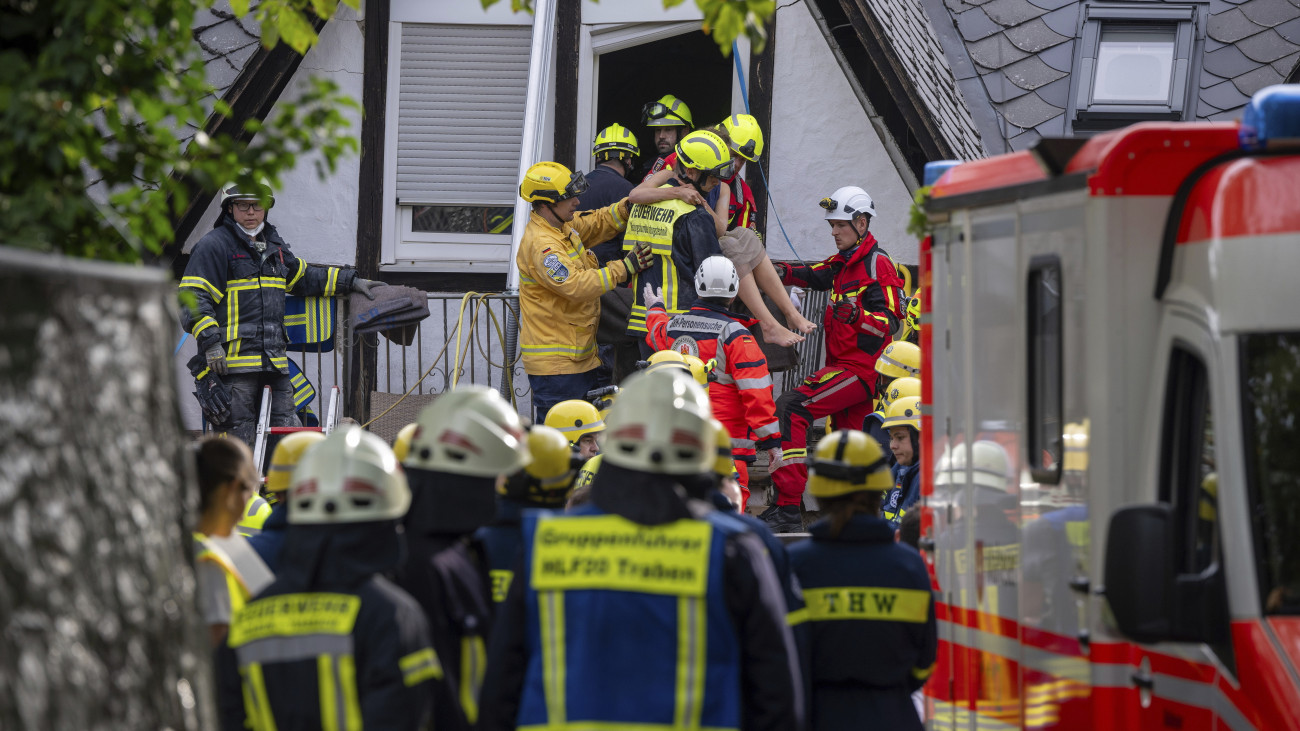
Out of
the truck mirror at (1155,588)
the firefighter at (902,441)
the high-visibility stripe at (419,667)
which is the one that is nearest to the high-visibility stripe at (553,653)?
the high-visibility stripe at (419,667)

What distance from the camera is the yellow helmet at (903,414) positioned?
8.73 metres

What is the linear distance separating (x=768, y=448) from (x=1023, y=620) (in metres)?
5.29

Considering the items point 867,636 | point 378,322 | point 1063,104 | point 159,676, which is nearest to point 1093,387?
point 867,636

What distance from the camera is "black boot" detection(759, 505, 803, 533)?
10.3 meters

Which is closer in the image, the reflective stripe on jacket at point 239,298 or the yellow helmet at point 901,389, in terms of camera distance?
the yellow helmet at point 901,389

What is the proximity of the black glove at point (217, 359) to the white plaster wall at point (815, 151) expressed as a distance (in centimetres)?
450

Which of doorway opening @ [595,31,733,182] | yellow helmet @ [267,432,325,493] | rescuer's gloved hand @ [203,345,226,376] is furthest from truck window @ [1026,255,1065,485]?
doorway opening @ [595,31,733,182]

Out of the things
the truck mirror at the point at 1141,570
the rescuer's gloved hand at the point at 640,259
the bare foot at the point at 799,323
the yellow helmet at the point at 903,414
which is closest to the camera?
the truck mirror at the point at 1141,570

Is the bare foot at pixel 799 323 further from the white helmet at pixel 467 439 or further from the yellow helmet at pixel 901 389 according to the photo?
the white helmet at pixel 467 439

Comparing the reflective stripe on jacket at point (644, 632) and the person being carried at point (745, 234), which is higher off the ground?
the person being carried at point (745, 234)

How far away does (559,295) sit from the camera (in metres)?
10.9

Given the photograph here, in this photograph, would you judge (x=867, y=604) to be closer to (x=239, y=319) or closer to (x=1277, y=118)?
(x=1277, y=118)

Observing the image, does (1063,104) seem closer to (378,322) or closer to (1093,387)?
(378,322)

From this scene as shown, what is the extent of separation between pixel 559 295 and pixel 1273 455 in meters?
7.37
